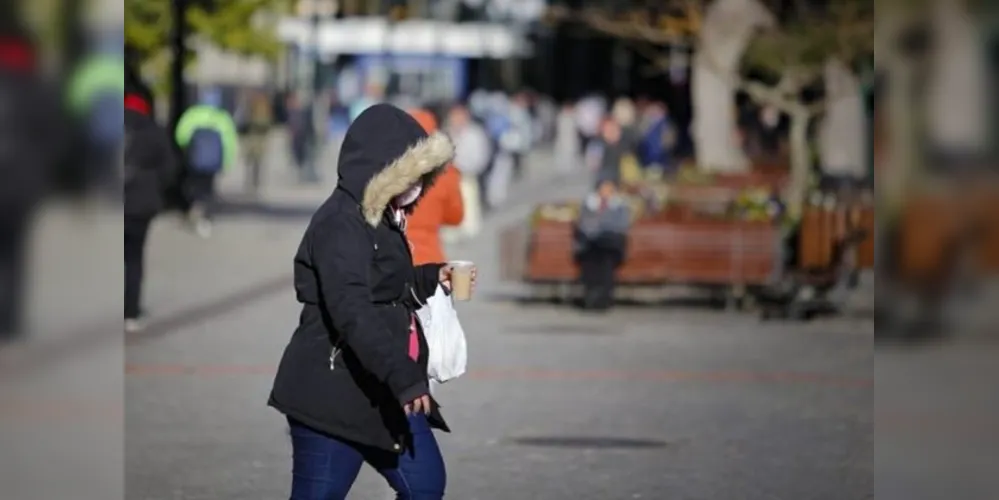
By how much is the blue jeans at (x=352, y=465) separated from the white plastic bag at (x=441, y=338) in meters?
0.29

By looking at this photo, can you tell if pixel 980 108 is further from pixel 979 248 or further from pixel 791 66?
pixel 791 66

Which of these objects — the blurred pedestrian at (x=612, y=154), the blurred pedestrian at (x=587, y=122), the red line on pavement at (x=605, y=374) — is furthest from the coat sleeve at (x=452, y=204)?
the blurred pedestrian at (x=587, y=122)

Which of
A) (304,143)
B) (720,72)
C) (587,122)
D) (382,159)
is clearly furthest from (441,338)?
(587,122)

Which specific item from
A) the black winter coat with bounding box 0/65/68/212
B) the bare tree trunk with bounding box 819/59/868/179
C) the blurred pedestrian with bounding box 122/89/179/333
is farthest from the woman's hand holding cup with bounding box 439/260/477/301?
the bare tree trunk with bounding box 819/59/868/179

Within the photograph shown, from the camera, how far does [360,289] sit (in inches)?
259

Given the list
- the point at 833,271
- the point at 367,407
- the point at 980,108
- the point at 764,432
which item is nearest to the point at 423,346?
the point at 367,407

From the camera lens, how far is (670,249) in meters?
20.0

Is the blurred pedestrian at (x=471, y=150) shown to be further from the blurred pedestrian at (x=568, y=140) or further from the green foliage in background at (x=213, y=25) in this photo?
the blurred pedestrian at (x=568, y=140)

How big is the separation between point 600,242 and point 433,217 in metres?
8.42

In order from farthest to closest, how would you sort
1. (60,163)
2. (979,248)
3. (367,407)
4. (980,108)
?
(367,407)
(979,248)
(60,163)
(980,108)

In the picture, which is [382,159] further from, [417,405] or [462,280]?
[417,405]

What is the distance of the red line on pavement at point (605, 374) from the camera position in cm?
1492

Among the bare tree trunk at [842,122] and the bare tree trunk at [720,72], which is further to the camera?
the bare tree trunk at [720,72]

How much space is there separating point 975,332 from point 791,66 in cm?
3122
